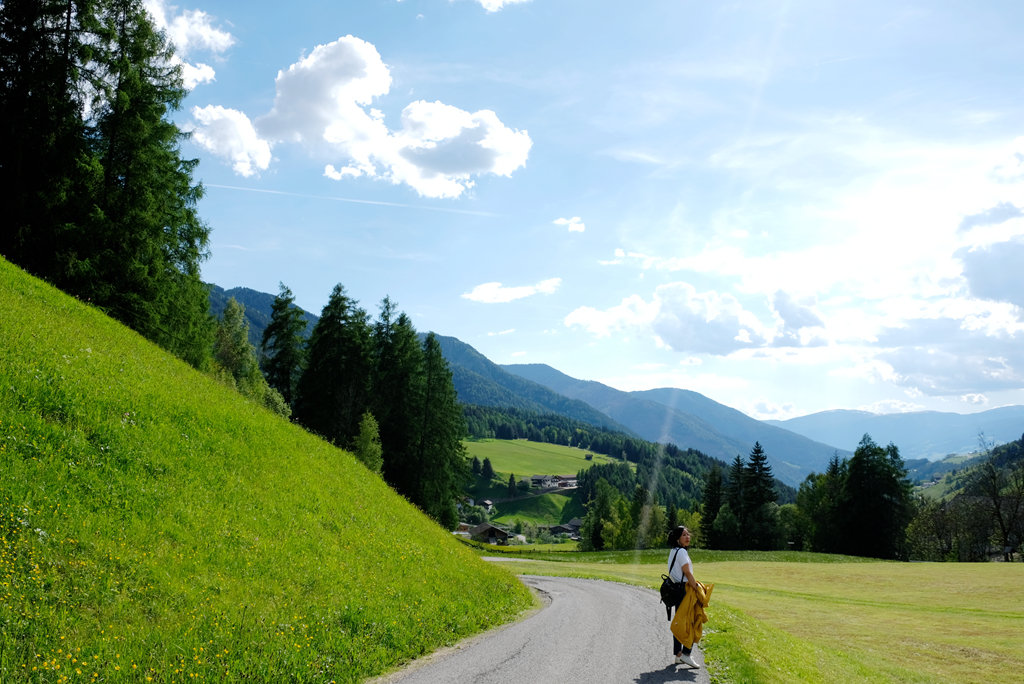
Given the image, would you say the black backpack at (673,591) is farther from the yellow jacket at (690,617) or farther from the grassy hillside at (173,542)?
the grassy hillside at (173,542)

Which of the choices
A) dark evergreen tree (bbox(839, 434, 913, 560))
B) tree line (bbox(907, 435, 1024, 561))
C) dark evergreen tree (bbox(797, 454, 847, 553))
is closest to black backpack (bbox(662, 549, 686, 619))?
dark evergreen tree (bbox(839, 434, 913, 560))

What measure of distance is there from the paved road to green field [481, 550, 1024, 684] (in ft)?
4.27

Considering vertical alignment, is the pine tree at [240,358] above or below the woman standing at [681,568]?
above

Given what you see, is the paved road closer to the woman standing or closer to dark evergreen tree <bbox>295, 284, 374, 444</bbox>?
the woman standing

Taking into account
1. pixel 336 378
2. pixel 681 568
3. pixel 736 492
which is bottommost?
pixel 736 492

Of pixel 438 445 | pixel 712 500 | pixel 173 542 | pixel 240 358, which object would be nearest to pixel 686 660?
pixel 173 542

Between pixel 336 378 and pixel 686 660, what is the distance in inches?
1879

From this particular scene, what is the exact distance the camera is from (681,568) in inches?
495

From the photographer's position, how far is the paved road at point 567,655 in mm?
10945

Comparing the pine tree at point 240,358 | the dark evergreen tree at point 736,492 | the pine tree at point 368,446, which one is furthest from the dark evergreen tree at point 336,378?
the dark evergreen tree at point 736,492

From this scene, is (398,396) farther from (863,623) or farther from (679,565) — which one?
(679,565)

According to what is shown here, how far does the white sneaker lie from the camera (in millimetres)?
12023

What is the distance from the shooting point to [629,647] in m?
14.1

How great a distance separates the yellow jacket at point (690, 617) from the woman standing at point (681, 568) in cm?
12
